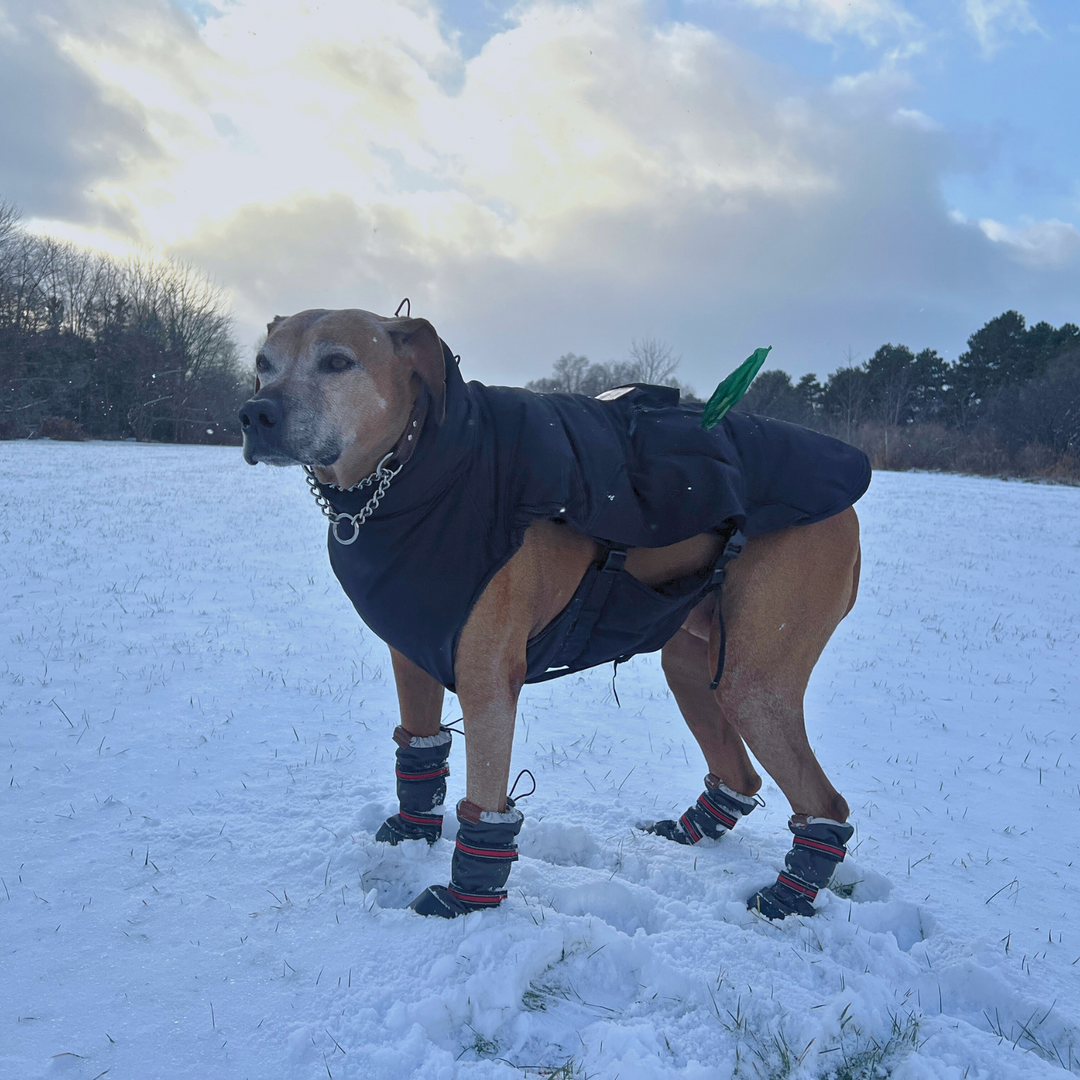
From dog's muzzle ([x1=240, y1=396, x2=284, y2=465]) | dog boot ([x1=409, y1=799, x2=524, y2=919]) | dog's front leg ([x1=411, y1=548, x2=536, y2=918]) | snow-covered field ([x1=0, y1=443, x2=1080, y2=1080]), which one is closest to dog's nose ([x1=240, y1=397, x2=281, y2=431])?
dog's muzzle ([x1=240, y1=396, x2=284, y2=465])

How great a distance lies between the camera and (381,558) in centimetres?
226

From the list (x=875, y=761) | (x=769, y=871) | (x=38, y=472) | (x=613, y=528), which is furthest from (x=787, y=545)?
(x=38, y=472)

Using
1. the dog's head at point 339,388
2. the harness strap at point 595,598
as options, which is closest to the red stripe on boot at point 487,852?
the harness strap at point 595,598

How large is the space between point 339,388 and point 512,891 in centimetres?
173

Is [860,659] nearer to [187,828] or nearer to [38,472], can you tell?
[187,828]

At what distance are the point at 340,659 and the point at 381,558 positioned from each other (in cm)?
313

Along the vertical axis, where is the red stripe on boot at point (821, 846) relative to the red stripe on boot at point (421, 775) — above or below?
above

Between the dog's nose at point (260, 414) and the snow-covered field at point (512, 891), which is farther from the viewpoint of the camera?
the dog's nose at point (260, 414)

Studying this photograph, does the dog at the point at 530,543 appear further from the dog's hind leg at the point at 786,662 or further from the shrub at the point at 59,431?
the shrub at the point at 59,431

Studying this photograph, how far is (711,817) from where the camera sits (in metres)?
2.96

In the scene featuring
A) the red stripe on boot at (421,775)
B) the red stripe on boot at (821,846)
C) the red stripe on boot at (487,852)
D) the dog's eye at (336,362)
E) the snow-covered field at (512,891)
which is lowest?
the snow-covered field at (512,891)

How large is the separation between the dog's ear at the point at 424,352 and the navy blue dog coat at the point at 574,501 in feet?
0.16

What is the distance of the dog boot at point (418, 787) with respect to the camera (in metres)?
2.66

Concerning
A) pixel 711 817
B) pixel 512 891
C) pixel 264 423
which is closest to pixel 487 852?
pixel 512 891
